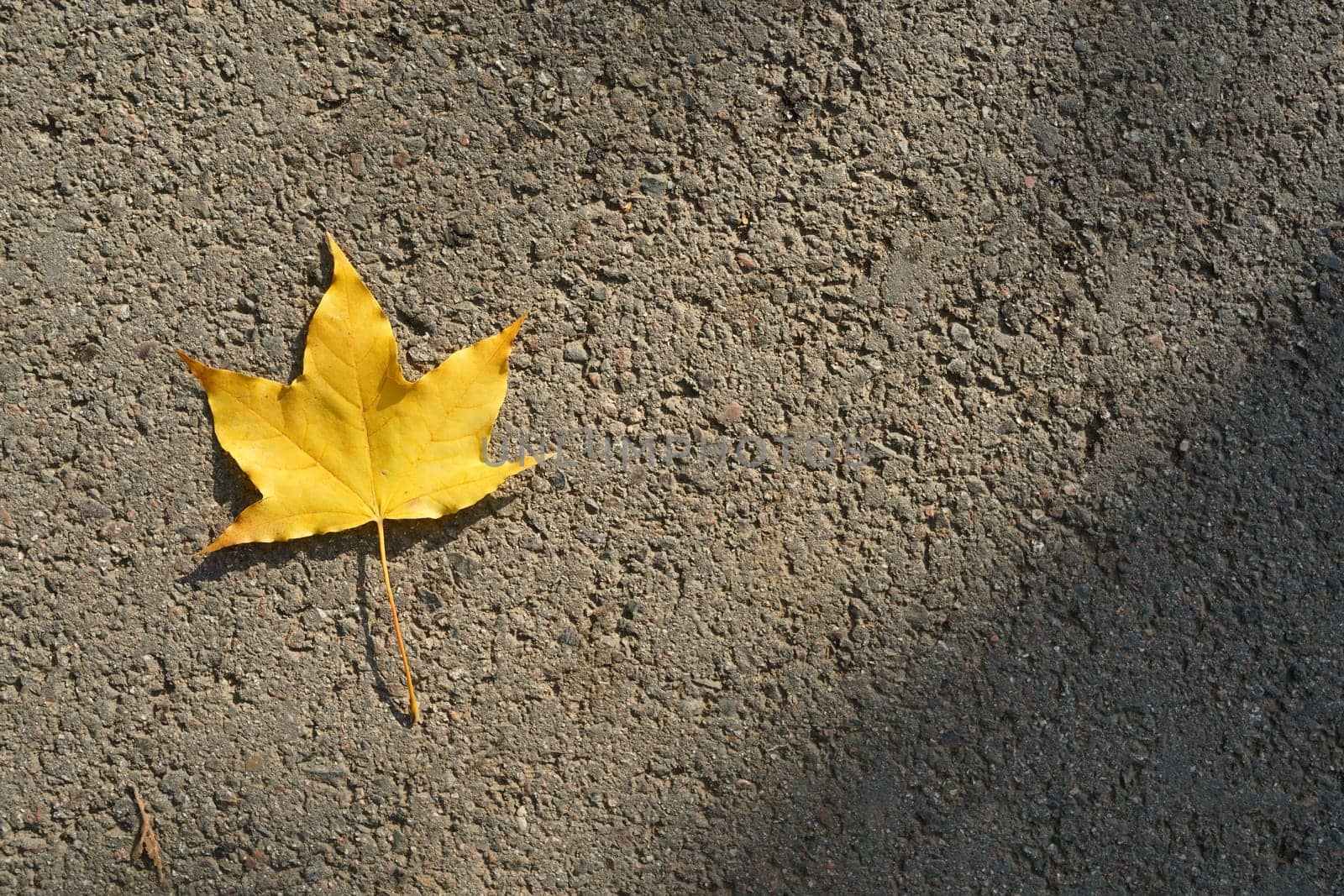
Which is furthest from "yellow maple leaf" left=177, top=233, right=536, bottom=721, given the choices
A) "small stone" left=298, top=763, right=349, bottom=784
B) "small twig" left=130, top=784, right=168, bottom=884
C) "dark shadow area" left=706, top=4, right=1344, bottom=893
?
"dark shadow area" left=706, top=4, right=1344, bottom=893

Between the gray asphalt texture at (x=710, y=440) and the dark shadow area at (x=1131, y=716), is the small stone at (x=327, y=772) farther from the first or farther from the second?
the dark shadow area at (x=1131, y=716)

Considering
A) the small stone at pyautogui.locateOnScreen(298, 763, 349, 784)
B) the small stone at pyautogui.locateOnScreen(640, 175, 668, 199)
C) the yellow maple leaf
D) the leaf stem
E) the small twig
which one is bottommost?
the small twig

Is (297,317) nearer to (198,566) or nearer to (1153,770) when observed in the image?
(198,566)

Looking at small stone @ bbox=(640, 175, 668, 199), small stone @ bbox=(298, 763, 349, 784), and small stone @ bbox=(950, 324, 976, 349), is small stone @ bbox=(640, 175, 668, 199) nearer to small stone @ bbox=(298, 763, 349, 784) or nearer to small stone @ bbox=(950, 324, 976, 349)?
small stone @ bbox=(950, 324, 976, 349)

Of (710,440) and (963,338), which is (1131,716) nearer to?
(963,338)

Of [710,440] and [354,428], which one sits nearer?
[354,428]

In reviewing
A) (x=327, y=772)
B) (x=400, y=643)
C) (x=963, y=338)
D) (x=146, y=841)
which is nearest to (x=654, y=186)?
(x=963, y=338)

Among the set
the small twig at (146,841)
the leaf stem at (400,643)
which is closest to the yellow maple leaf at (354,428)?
the leaf stem at (400,643)
